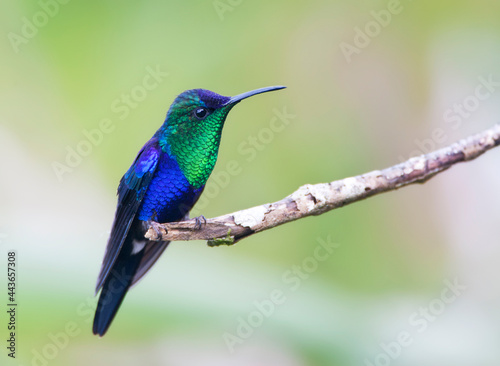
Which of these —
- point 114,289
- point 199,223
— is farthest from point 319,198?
point 114,289

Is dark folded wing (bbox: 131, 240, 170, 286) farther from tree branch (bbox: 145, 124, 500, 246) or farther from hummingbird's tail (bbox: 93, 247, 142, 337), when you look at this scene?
tree branch (bbox: 145, 124, 500, 246)

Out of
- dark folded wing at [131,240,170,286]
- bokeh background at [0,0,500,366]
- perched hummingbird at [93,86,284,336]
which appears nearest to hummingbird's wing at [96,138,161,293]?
perched hummingbird at [93,86,284,336]

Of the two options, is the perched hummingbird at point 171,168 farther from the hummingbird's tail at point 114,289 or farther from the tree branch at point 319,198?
the tree branch at point 319,198

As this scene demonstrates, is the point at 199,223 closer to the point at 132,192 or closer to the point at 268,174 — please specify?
the point at 132,192

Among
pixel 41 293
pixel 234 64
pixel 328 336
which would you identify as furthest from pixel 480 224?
pixel 41 293

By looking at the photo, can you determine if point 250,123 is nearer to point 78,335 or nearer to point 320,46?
point 320,46
